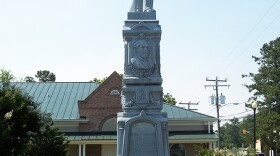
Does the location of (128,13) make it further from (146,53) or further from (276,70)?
(276,70)

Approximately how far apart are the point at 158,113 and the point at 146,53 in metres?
1.75

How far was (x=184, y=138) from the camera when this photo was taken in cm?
3269

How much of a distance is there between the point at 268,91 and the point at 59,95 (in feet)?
73.9

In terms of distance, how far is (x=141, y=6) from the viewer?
550 inches

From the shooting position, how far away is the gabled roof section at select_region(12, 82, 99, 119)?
34.2 m

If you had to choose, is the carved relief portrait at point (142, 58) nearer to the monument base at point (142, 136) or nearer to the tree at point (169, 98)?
the monument base at point (142, 136)

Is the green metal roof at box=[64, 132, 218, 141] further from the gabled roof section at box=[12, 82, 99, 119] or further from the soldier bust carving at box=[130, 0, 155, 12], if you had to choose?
the soldier bust carving at box=[130, 0, 155, 12]

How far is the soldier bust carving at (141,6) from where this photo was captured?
1387 centimetres

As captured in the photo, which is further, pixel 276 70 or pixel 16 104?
pixel 276 70

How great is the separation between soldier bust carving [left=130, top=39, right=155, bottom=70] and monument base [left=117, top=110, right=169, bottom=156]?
4.38ft

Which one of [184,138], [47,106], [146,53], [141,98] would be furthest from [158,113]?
[47,106]

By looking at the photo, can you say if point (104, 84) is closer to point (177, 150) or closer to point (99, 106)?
point (99, 106)

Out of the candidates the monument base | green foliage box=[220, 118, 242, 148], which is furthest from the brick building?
green foliage box=[220, 118, 242, 148]

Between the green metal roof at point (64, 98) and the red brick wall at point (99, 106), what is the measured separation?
0.98m
